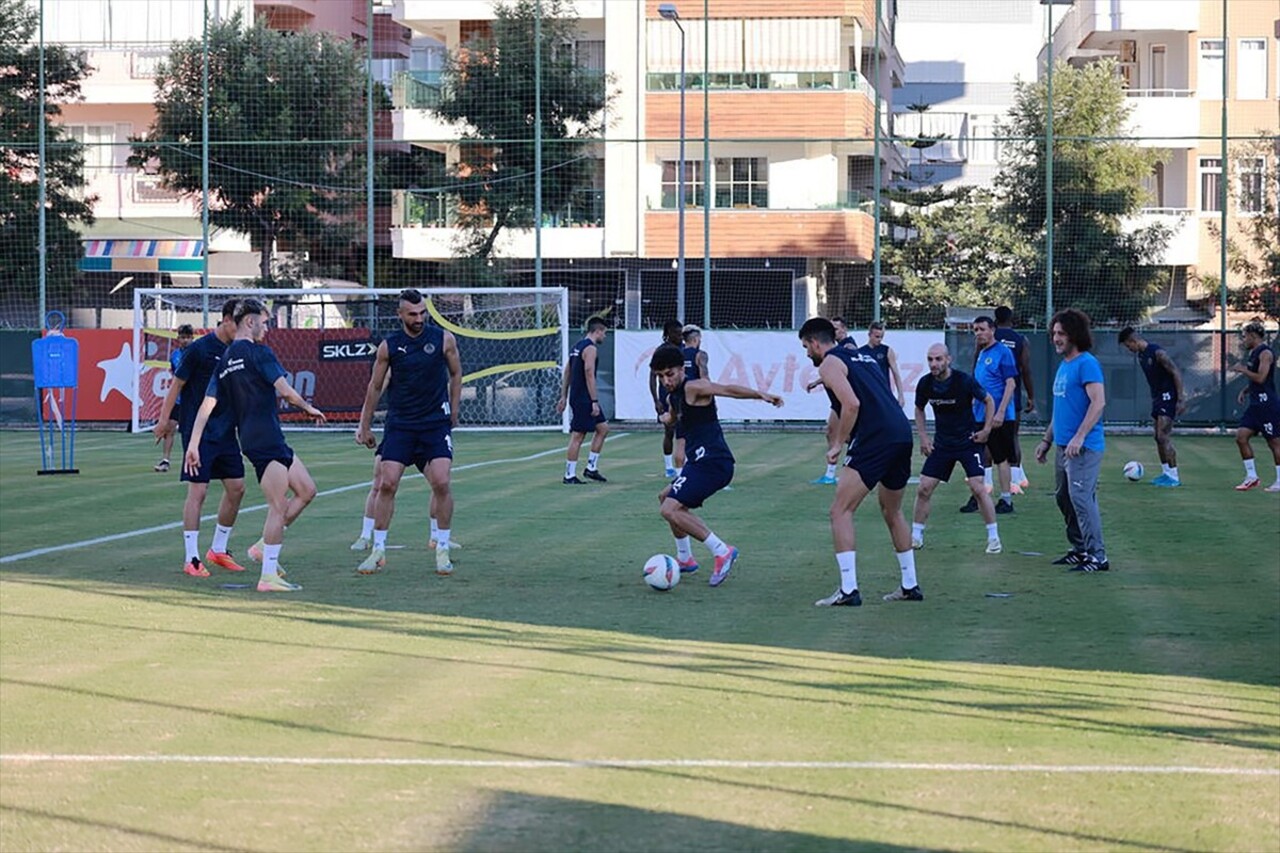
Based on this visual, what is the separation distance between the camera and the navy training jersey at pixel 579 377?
22750 mm

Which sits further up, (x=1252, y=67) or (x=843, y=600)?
(x=1252, y=67)

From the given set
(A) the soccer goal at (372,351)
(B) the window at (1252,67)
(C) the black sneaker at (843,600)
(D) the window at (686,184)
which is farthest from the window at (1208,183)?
(C) the black sneaker at (843,600)

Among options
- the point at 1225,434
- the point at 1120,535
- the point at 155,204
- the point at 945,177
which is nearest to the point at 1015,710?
the point at 1120,535

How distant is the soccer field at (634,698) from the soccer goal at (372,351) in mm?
18737

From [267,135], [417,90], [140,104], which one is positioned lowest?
[267,135]

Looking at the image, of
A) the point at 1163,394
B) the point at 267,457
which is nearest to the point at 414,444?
the point at 267,457

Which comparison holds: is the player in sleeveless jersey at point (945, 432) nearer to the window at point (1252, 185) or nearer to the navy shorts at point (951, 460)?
the navy shorts at point (951, 460)

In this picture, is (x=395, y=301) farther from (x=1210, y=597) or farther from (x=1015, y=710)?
(x=1015, y=710)

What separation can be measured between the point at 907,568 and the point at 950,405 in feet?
11.8

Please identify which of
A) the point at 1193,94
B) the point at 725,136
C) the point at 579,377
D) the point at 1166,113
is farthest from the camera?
the point at 1193,94

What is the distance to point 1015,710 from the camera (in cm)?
863

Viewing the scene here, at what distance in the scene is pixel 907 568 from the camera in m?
12.4

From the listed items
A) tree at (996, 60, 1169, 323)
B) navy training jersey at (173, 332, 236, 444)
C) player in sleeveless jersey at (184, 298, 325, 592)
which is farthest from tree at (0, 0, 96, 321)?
player in sleeveless jersey at (184, 298, 325, 592)

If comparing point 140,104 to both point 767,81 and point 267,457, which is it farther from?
point 267,457
